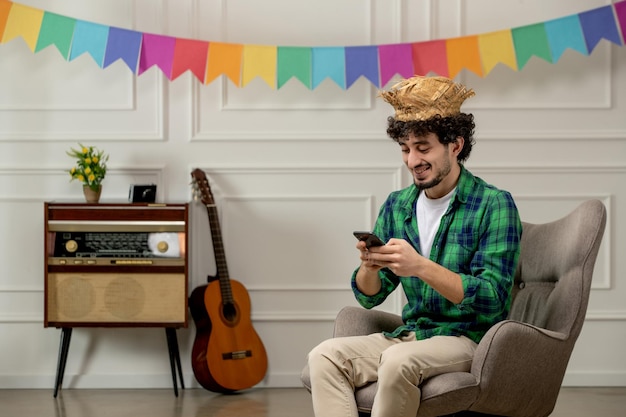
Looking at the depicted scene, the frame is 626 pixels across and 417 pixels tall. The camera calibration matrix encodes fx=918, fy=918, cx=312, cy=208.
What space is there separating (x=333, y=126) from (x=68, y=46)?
1.29 m

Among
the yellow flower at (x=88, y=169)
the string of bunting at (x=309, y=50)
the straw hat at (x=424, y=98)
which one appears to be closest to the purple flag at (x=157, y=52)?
Result: the string of bunting at (x=309, y=50)

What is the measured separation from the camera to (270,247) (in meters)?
4.43

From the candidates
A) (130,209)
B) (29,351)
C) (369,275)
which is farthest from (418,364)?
(29,351)

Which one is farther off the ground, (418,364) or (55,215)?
(55,215)

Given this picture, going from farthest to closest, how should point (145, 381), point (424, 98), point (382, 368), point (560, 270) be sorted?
point (145, 381), point (560, 270), point (424, 98), point (382, 368)

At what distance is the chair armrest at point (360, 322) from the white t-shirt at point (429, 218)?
0.94 ft

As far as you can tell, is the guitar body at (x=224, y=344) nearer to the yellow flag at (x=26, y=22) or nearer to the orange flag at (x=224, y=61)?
the orange flag at (x=224, y=61)

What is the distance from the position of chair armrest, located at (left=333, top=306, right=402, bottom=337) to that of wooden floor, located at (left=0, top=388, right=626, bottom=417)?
42.7 inches

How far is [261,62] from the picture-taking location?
4.28 metres

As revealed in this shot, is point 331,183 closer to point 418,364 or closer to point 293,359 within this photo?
point 293,359

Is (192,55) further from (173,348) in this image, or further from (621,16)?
(621,16)

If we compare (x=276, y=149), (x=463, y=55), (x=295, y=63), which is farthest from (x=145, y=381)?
(x=463, y=55)

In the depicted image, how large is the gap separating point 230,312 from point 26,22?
5.35ft

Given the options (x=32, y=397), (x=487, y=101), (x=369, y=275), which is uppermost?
(x=487, y=101)
